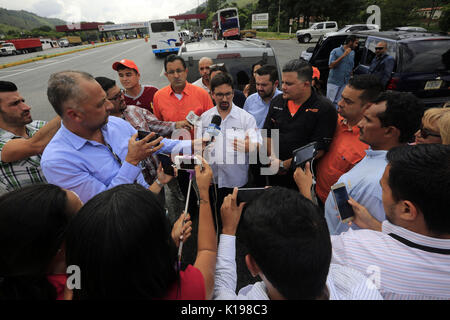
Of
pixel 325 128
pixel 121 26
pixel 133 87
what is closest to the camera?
pixel 325 128

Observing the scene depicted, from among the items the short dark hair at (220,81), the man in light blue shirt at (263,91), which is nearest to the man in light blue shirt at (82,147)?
the short dark hair at (220,81)

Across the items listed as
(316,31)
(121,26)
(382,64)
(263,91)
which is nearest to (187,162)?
(263,91)

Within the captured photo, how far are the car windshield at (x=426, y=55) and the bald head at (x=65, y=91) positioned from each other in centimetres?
527

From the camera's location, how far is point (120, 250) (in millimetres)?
761

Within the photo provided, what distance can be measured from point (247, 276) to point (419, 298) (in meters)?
1.61

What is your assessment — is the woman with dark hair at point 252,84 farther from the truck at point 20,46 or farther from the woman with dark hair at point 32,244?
the truck at point 20,46

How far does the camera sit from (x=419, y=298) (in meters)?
0.96

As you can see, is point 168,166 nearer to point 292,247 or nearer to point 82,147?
point 82,147

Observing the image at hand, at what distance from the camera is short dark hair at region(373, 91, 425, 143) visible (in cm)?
154

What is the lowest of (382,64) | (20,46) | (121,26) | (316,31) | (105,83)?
(382,64)

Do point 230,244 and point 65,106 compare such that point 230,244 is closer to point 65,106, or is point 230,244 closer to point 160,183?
point 160,183

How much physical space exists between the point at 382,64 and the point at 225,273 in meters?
5.34

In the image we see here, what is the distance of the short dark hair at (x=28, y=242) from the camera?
87cm

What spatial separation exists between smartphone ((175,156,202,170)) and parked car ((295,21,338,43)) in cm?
2675
